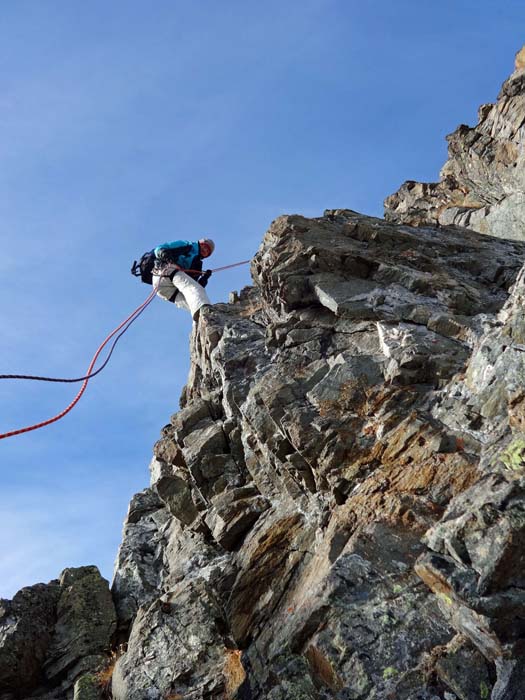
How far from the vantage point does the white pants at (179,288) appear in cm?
2319

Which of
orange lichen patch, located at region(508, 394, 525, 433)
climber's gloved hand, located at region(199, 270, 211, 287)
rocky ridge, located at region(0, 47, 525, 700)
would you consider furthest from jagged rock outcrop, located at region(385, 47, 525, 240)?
orange lichen patch, located at region(508, 394, 525, 433)

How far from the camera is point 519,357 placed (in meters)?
11.4

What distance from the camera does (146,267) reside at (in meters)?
26.3

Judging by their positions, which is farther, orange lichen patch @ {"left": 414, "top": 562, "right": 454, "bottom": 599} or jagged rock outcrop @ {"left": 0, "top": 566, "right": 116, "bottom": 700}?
jagged rock outcrop @ {"left": 0, "top": 566, "right": 116, "bottom": 700}

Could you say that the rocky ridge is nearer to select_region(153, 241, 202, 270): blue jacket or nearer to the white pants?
the white pants

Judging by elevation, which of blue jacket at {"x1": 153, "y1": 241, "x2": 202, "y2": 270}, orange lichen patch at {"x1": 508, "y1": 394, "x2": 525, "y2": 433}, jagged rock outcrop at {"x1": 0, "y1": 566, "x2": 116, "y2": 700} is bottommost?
orange lichen patch at {"x1": 508, "y1": 394, "x2": 525, "y2": 433}

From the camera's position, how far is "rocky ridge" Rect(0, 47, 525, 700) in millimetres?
8867

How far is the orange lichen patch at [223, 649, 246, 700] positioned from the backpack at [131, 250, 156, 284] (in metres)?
17.5

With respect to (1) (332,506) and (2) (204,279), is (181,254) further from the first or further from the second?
(1) (332,506)

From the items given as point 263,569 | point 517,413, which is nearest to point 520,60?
point 517,413

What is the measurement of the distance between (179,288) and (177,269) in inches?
45.6

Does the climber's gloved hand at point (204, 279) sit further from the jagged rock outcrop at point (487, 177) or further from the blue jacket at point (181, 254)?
the jagged rock outcrop at point (487, 177)

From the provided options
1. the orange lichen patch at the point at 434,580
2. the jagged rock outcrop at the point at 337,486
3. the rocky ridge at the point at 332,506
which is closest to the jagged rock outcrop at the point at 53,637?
the rocky ridge at the point at 332,506

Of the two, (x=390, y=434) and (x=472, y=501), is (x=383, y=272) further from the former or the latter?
(x=472, y=501)
